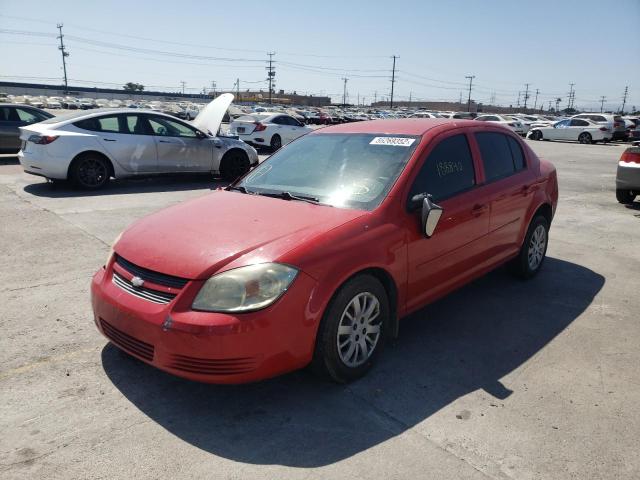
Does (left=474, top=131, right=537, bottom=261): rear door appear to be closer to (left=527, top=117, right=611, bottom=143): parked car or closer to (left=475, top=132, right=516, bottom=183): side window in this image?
(left=475, top=132, right=516, bottom=183): side window

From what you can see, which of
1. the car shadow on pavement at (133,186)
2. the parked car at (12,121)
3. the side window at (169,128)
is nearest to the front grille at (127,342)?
the car shadow on pavement at (133,186)

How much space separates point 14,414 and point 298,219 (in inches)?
77.2

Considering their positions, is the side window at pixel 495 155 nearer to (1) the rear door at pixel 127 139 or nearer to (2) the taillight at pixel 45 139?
(1) the rear door at pixel 127 139

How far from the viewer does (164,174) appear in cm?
1045

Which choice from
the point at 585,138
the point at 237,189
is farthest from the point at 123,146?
the point at 585,138

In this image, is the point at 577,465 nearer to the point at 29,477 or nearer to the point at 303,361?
the point at 303,361

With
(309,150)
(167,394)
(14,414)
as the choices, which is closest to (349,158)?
(309,150)

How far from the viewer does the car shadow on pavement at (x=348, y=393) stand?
2.75 m

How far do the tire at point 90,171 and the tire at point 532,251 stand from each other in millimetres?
7539

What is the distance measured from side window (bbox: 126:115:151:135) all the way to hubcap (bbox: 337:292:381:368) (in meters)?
8.07

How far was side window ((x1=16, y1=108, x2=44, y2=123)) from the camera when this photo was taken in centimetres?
1340

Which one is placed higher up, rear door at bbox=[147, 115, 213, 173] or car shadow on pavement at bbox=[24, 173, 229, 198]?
rear door at bbox=[147, 115, 213, 173]

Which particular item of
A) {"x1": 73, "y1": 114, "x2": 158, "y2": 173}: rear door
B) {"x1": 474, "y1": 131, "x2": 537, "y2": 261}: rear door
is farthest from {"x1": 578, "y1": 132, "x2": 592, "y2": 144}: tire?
{"x1": 474, "y1": 131, "x2": 537, "y2": 261}: rear door

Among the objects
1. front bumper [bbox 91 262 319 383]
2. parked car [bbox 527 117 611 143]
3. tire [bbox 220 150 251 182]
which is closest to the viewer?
front bumper [bbox 91 262 319 383]
